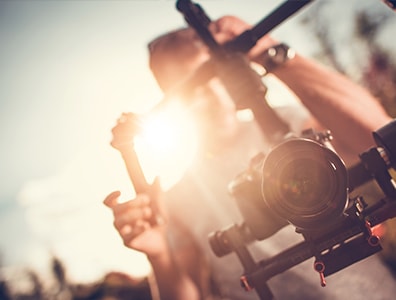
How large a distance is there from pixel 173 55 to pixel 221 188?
5.49 feet

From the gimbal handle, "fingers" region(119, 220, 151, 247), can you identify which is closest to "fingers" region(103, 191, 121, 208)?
"fingers" region(119, 220, 151, 247)

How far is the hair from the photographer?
3080 mm

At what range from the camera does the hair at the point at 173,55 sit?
3.08 meters

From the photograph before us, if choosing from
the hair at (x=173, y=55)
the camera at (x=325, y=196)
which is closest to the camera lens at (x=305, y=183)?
the camera at (x=325, y=196)

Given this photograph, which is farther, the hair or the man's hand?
the hair

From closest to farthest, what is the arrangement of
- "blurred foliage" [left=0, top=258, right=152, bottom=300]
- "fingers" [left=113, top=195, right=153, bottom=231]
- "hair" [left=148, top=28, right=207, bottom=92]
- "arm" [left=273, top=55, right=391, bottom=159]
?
1. "fingers" [left=113, top=195, right=153, bottom=231]
2. "arm" [left=273, top=55, right=391, bottom=159]
3. "hair" [left=148, top=28, right=207, bottom=92]
4. "blurred foliage" [left=0, top=258, right=152, bottom=300]

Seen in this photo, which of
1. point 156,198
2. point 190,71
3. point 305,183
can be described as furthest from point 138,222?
point 190,71

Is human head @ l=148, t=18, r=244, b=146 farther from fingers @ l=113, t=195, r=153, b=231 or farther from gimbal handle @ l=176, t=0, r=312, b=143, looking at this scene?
fingers @ l=113, t=195, r=153, b=231

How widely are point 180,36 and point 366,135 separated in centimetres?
228

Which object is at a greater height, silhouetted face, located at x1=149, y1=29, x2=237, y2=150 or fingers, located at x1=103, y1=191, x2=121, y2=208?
silhouetted face, located at x1=149, y1=29, x2=237, y2=150

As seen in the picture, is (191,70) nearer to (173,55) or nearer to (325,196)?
(173,55)

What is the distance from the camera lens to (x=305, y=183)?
1.33 meters

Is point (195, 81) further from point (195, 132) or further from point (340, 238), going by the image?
point (195, 132)

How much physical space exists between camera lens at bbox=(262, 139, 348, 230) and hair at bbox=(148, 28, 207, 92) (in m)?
1.96
